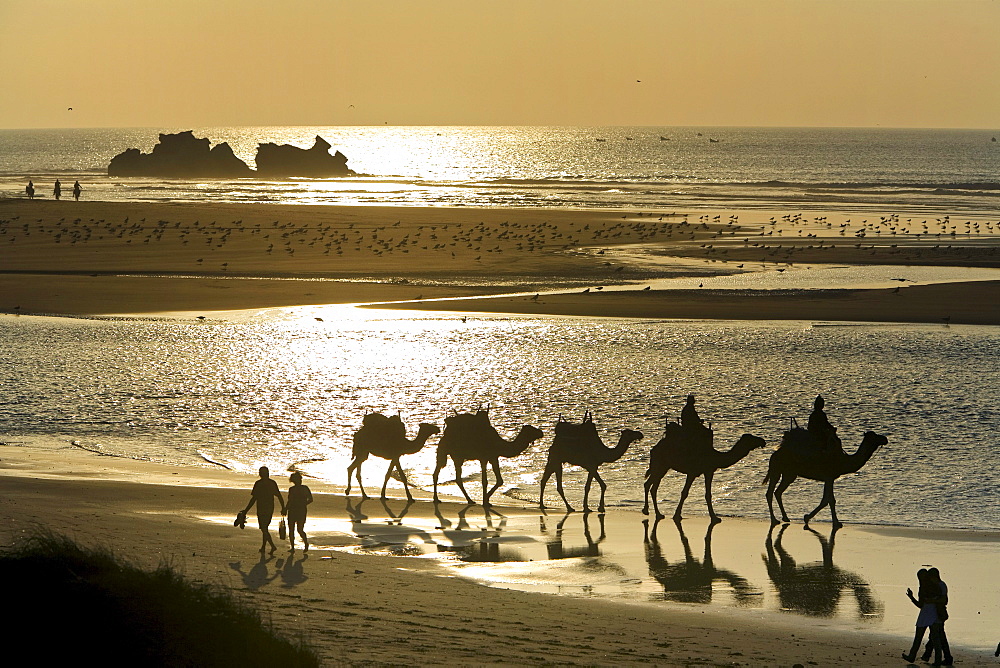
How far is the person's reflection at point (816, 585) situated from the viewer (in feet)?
39.2

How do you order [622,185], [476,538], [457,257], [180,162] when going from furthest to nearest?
[180,162] < [622,185] < [457,257] < [476,538]

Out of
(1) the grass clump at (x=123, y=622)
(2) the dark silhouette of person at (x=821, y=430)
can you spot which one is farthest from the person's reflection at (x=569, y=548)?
(1) the grass clump at (x=123, y=622)

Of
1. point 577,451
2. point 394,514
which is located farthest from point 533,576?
point 394,514

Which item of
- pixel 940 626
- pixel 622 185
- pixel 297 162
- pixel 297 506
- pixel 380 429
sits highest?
pixel 297 162

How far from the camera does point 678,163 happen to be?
17350cm

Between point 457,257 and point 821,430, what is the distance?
109 ft

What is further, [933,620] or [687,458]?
[687,458]

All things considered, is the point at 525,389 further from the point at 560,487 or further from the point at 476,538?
the point at 476,538

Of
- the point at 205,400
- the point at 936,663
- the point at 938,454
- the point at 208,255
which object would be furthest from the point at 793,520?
the point at 208,255

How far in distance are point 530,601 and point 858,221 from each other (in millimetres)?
59921

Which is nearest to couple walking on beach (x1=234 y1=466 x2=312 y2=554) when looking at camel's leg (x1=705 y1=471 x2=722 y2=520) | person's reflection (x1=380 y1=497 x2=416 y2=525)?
person's reflection (x1=380 y1=497 x2=416 y2=525)

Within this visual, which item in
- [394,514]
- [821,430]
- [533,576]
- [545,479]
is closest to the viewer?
[533,576]

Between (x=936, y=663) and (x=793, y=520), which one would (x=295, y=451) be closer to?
(x=793, y=520)

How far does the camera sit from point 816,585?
501 inches
